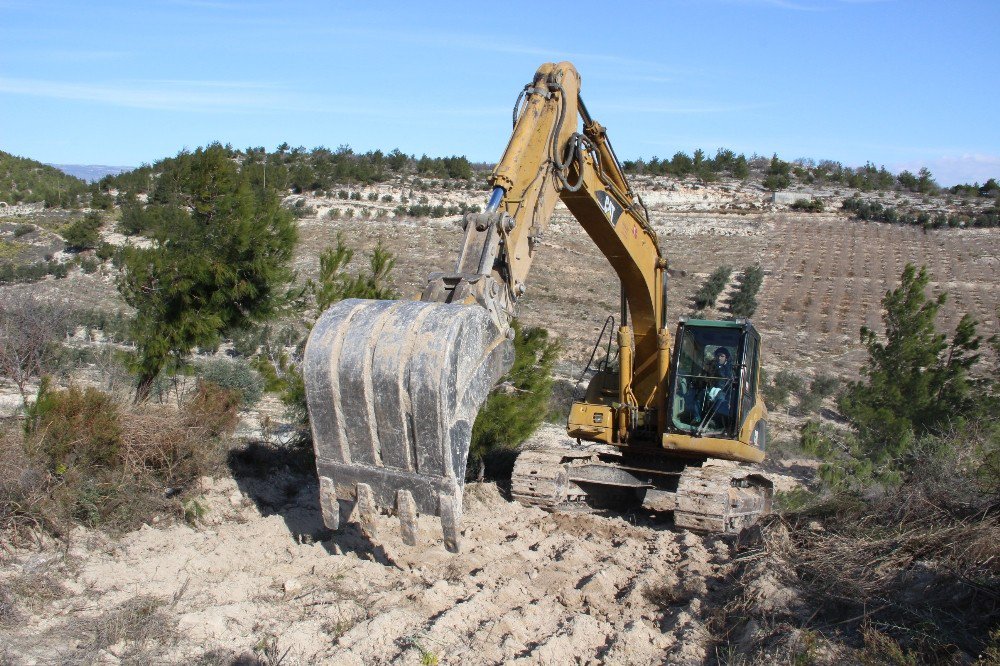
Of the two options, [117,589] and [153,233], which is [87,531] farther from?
[153,233]

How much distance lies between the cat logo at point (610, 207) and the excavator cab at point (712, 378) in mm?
1652

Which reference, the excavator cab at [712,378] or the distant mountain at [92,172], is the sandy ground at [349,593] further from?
the distant mountain at [92,172]

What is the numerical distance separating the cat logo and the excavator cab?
165 centimetres

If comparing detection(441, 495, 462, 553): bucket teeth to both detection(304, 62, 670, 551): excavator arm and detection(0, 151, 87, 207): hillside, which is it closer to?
detection(304, 62, 670, 551): excavator arm

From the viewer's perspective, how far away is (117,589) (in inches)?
253

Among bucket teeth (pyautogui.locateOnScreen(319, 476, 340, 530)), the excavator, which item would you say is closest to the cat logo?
the excavator

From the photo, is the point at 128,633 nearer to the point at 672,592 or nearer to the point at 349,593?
the point at 349,593

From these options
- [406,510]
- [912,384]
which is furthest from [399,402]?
[912,384]

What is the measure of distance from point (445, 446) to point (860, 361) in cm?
2296

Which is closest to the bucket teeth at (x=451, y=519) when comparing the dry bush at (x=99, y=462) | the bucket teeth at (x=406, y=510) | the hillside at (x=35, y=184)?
the bucket teeth at (x=406, y=510)

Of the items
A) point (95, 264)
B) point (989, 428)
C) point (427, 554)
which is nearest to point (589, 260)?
point (95, 264)

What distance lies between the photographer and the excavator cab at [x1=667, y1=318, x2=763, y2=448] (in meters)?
9.36

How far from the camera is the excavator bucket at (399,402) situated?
567 centimetres

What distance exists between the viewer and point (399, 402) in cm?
572
